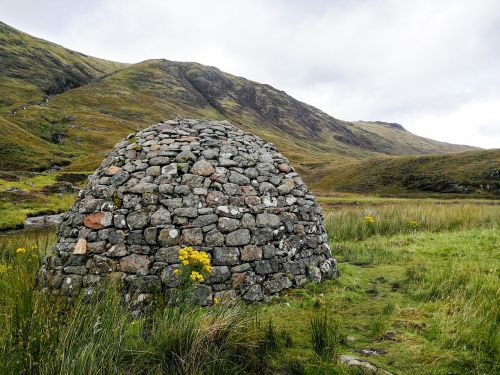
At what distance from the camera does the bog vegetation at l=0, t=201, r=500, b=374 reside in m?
3.58

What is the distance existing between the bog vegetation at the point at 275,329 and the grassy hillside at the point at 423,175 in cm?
3953

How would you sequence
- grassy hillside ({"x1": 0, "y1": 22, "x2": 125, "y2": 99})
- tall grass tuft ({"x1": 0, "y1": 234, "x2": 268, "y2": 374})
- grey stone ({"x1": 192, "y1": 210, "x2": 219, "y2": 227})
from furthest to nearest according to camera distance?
grassy hillside ({"x1": 0, "y1": 22, "x2": 125, "y2": 99}) < grey stone ({"x1": 192, "y1": 210, "x2": 219, "y2": 227}) < tall grass tuft ({"x1": 0, "y1": 234, "x2": 268, "y2": 374})

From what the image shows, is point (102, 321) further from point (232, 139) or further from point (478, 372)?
point (232, 139)

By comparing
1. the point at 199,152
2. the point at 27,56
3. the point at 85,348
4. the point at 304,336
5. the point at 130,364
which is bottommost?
the point at 304,336

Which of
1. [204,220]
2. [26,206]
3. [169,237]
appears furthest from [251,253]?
[26,206]

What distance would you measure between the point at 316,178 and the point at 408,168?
1578 centimetres

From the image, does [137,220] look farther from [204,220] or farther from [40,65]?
[40,65]

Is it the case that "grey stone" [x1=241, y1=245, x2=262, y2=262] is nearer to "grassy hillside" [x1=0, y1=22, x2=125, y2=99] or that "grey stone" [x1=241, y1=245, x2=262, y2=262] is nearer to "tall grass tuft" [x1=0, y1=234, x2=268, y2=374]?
"tall grass tuft" [x1=0, y1=234, x2=268, y2=374]

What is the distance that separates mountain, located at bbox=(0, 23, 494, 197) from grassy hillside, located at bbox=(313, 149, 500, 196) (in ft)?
16.5

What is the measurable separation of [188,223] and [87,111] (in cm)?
11970

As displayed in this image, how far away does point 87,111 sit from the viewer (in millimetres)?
114062

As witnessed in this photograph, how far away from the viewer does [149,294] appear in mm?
6508

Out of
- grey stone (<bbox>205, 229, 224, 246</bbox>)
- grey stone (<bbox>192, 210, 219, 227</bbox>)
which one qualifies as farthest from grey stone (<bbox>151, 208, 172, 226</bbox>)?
grey stone (<bbox>205, 229, 224, 246</bbox>)

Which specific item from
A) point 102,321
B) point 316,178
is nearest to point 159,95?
point 316,178
